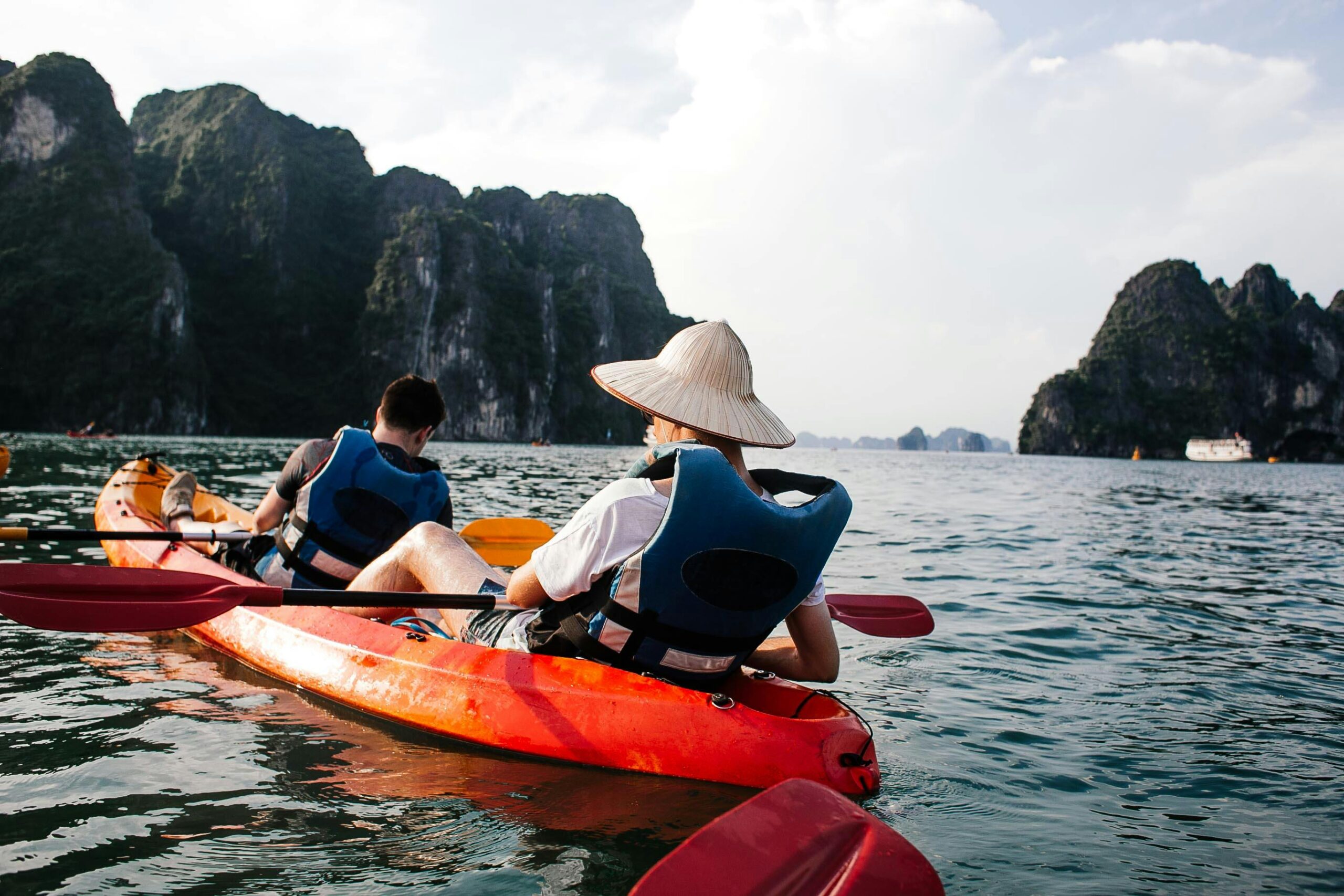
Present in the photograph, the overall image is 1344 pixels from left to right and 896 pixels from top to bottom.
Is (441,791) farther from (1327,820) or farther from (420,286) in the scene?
(420,286)

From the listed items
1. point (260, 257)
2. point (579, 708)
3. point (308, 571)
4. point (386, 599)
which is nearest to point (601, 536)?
point (579, 708)

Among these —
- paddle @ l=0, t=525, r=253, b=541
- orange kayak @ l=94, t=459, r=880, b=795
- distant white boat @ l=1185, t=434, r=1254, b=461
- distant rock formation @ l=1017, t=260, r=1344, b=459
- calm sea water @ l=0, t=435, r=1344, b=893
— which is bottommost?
calm sea water @ l=0, t=435, r=1344, b=893

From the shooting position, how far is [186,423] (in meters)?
68.6

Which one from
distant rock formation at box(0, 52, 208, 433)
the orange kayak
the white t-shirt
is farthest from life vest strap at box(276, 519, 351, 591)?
distant rock formation at box(0, 52, 208, 433)

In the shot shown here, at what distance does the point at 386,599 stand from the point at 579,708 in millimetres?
877

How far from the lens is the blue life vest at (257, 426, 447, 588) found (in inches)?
154

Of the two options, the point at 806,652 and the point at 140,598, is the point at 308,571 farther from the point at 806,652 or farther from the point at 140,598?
the point at 806,652

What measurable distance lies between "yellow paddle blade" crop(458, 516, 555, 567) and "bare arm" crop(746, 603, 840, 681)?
10.1 ft

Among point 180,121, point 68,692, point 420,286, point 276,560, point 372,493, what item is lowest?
point 68,692

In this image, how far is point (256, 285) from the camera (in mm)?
94625

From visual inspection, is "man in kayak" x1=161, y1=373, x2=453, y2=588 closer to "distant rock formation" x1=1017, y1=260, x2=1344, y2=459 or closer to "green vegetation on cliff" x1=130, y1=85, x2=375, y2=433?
"green vegetation on cliff" x1=130, y1=85, x2=375, y2=433

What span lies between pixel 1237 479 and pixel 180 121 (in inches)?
4743

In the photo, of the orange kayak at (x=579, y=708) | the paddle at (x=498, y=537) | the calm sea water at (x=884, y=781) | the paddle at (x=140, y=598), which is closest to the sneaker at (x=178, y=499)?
the paddle at (x=498, y=537)

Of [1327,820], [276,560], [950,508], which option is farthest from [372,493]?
[950,508]
